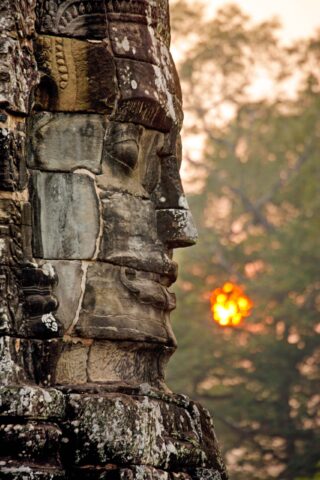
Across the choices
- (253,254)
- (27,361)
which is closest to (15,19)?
(27,361)

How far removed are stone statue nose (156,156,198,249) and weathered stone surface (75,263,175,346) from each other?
344mm

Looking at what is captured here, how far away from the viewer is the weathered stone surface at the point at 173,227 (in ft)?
36.5

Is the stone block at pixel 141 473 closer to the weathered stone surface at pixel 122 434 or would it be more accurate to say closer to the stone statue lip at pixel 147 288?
the weathered stone surface at pixel 122 434

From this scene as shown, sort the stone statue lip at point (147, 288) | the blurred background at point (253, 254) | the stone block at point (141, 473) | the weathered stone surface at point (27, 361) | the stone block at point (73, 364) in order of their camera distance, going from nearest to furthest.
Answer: the weathered stone surface at point (27, 361), the stone block at point (141, 473), the stone block at point (73, 364), the stone statue lip at point (147, 288), the blurred background at point (253, 254)

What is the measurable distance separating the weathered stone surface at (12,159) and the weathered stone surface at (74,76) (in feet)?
1.70

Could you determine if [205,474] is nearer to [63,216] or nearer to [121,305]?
[121,305]

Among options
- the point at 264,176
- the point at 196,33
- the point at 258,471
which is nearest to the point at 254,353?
the point at 258,471

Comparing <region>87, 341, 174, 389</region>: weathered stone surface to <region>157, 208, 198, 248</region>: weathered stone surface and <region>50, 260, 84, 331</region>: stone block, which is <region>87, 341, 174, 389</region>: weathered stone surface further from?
<region>157, 208, 198, 248</region>: weathered stone surface

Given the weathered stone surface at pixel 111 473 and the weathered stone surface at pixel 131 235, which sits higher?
the weathered stone surface at pixel 131 235

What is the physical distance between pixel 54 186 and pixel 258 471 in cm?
3286

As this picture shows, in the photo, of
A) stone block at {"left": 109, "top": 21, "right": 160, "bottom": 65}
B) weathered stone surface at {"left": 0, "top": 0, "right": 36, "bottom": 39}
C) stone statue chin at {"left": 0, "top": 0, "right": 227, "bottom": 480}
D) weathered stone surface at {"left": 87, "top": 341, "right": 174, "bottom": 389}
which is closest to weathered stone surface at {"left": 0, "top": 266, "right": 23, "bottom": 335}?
stone statue chin at {"left": 0, "top": 0, "right": 227, "bottom": 480}

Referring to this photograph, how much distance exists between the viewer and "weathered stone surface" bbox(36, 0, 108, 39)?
419 inches

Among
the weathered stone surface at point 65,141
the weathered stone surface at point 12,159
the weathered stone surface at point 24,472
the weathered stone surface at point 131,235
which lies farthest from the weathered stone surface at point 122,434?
the weathered stone surface at point 65,141

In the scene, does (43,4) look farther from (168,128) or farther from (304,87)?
(304,87)
